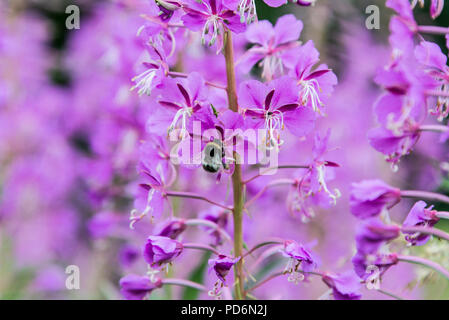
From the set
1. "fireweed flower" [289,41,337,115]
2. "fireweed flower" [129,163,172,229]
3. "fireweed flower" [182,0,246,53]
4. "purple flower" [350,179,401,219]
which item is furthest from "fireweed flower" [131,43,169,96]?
"purple flower" [350,179,401,219]

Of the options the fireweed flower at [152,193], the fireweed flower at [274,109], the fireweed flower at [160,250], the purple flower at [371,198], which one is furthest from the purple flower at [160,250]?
the purple flower at [371,198]

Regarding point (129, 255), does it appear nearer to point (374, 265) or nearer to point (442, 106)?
point (374, 265)

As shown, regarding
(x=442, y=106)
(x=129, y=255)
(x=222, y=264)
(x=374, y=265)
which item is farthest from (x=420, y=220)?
(x=129, y=255)

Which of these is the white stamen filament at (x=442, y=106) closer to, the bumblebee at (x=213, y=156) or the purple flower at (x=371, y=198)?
the purple flower at (x=371, y=198)

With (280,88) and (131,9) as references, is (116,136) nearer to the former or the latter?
(131,9)

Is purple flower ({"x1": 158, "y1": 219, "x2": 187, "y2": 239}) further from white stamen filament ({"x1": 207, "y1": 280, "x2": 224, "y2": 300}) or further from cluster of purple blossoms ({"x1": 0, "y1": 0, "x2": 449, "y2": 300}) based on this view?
white stamen filament ({"x1": 207, "y1": 280, "x2": 224, "y2": 300})
